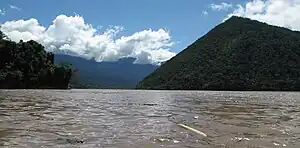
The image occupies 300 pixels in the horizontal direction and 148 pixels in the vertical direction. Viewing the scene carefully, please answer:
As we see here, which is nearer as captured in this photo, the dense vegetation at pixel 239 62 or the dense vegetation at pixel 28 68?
the dense vegetation at pixel 28 68

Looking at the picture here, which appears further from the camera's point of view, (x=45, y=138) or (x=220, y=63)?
(x=220, y=63)

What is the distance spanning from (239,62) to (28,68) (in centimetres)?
9154

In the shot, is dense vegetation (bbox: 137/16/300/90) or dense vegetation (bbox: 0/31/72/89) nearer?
dense vegetation (bbox: 0/31/72/89)

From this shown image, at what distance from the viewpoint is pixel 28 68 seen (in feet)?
409

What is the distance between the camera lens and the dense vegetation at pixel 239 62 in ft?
513

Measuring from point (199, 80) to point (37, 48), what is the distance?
73.8 metres

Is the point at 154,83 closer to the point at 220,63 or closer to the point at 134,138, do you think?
the point at 220,63

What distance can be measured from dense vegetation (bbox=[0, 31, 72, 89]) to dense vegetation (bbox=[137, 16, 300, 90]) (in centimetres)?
5848

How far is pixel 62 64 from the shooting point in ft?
463

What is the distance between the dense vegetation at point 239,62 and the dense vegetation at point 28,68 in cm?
5848

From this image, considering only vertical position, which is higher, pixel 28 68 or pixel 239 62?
pixel 239 62

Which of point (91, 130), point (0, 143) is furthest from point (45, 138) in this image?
point (91, 130)

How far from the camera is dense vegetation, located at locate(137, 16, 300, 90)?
156375mm

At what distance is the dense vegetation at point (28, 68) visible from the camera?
117312 millimetres
